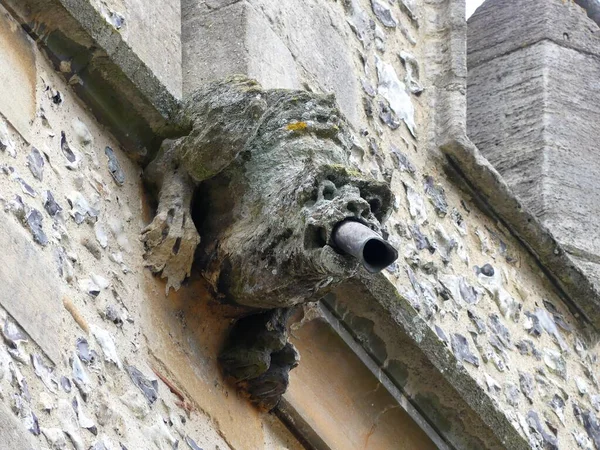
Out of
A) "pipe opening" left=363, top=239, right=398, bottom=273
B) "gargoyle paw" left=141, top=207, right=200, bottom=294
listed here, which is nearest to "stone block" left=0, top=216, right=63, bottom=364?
"gargoyle paw" left=141, top=207, right=200, bottom=294

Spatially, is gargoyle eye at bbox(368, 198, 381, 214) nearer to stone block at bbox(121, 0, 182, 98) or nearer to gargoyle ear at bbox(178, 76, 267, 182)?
gargoyle ear at bbox(178, 76, 267, 182)

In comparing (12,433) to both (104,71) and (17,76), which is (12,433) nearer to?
(17,76)

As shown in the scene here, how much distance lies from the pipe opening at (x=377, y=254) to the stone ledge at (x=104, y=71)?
0.78 meters

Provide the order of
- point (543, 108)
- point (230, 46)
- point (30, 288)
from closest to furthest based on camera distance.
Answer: point (30, 288)
point (230, 46)
point (543, 108)

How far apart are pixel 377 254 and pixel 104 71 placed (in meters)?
0.91

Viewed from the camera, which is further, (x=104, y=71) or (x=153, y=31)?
(x=153, y=31)

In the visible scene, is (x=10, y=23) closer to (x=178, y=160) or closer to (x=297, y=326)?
(x=178, y=160)

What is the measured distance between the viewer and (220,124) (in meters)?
5.59

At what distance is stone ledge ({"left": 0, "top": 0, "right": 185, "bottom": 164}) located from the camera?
5520 millimetres

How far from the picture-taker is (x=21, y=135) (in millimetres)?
5316

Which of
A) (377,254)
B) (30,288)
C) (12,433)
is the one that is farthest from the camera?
(377,254)

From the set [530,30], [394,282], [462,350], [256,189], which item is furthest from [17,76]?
[530,30]

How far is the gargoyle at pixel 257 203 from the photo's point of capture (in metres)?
5.47

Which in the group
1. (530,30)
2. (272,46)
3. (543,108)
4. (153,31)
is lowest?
(153,31)
